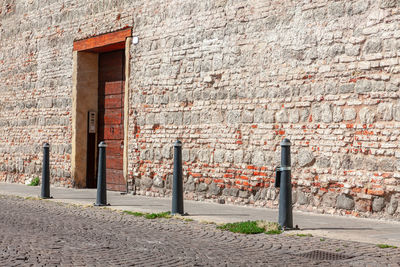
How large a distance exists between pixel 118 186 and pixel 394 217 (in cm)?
605

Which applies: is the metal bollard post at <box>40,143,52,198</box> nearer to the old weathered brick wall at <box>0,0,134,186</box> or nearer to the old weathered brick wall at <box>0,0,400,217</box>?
the old weathered brick wall at <box>0,0,400,217</box>

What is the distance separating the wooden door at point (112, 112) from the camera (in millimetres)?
11461

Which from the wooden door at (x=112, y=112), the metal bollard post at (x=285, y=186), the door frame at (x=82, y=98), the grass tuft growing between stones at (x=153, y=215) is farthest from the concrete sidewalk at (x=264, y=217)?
the door frame at (x=82, y=98)

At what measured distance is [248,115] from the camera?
341 inches

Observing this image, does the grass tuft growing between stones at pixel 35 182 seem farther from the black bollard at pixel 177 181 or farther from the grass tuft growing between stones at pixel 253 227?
the grass tuft growing between stones at pixel 253 227

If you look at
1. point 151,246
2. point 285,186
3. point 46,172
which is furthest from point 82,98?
point 151,246

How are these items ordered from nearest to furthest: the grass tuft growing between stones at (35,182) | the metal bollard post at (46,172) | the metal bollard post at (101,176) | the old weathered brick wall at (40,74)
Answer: the metal bollard post at (101,176) < the metal bollard post at (46,172) < the old weathered brick wall at (40,74) < the grass tuft growing between stones at (35,182)

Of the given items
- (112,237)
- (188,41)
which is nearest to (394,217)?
(112,237)

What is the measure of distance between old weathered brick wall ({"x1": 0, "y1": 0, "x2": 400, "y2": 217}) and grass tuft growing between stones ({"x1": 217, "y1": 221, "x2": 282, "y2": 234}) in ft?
5.70

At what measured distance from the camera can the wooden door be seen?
37.6 feet

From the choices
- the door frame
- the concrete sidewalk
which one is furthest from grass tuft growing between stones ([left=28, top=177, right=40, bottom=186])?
the concrete sidewalk

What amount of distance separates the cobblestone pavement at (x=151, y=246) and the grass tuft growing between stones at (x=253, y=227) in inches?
4.9

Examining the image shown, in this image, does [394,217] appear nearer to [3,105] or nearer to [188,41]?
[188,41]

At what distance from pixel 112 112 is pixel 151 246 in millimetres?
6996
